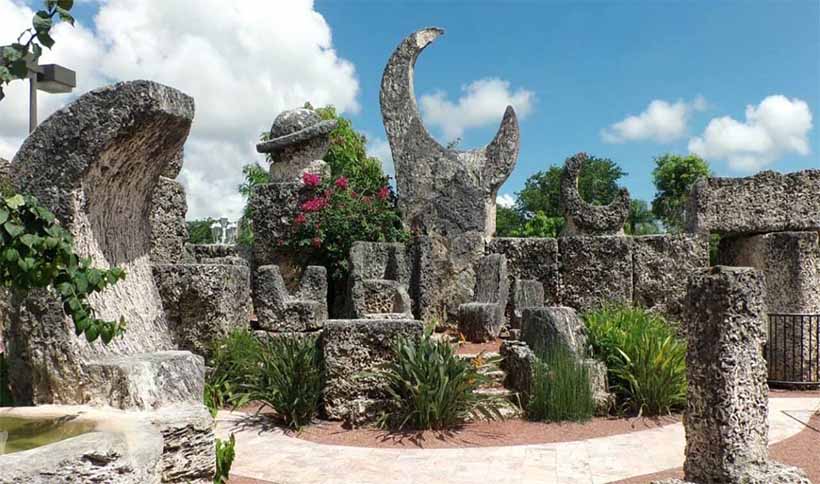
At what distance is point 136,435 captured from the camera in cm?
271

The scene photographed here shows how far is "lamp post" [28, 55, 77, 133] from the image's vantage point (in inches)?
238

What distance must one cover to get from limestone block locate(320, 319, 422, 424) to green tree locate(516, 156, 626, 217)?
86.7 ft

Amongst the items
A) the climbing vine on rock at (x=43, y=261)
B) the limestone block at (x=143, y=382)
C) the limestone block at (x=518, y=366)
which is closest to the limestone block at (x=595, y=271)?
the limestone block at (x=518, y=366)

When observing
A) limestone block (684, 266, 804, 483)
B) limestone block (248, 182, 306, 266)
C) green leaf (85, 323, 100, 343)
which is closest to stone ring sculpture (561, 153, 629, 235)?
limestone block (248, 182, 306, 266)

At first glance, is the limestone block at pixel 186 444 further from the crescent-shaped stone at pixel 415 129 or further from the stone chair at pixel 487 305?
the crescent-shaped stone at pixel 415 129

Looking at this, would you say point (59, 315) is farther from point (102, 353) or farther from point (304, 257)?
point (304, 257)

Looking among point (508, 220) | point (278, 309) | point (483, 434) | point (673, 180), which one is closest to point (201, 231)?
point (508, 220)

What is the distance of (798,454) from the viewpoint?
16.3 feet

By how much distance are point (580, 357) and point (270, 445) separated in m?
3.12

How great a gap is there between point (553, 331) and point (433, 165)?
478 cm

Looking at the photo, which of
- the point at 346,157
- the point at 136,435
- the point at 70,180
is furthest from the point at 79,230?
the point at 346,157

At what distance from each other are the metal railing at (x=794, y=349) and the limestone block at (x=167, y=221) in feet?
23.3

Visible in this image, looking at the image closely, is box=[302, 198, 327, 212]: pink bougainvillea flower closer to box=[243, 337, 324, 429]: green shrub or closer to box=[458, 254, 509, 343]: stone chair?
box=[458, 254, 509, 343]: stone chair

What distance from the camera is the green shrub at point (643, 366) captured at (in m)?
6.35
